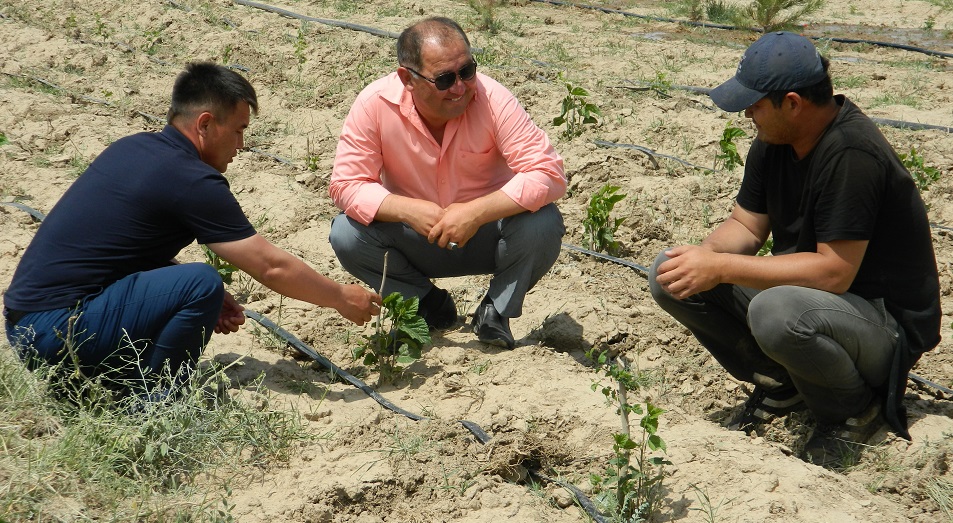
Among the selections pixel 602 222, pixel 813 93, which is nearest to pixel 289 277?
pixel 813 93

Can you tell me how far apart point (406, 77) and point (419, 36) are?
0.53 ft

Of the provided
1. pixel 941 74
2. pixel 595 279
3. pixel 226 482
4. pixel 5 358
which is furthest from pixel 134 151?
pixel 941 74

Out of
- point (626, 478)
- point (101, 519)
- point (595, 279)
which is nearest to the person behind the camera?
point (101, 519)

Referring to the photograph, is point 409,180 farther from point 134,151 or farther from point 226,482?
point 226,482

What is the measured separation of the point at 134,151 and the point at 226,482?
1084 mm

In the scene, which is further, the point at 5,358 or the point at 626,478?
the point at 5,358

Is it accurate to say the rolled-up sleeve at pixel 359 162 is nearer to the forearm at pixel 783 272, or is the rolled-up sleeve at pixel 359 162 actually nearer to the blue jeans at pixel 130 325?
the blue jeans at pixel 130 325

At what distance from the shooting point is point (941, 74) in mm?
7734

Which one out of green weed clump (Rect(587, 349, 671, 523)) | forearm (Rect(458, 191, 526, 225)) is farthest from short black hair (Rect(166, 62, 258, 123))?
green weed clump (Rect(587, 349, 671, 523))

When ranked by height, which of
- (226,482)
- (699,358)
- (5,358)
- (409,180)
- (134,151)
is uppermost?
(134,151)

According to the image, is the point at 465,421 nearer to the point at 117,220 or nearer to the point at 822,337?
the point at 822,337

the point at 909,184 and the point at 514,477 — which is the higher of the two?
the point at 909,184

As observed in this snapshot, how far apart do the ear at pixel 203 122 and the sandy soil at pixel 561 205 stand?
0.94 m

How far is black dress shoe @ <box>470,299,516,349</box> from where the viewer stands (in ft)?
12.3
